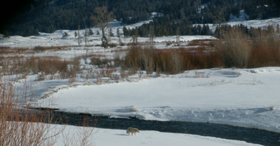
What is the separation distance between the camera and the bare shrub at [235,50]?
1263 cm

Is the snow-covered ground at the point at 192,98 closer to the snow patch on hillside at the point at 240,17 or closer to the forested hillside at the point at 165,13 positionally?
the forested hillside at the point at 165,13

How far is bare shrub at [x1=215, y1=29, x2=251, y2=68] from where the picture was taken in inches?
497

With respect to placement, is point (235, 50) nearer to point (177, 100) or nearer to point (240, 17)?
point (177, 100)

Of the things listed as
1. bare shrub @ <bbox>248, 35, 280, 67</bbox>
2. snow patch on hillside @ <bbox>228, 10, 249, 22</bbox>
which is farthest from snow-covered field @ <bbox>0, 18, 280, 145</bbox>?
snow patch on hillside @ <bbox>228, 10, 249, 22</bbox>

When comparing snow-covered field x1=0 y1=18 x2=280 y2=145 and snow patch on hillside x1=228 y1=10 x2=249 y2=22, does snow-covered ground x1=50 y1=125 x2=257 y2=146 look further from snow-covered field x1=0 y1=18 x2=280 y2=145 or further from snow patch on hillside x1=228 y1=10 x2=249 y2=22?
snow patch on hillside x1=228 y1=10 x2=249 y2=22

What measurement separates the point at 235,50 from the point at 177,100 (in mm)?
6594

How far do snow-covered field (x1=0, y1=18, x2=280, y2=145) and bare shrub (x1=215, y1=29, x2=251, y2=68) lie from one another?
1653 millimetres

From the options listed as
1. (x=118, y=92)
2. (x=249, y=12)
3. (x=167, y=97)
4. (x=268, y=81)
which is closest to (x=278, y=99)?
(x=268, y=81)

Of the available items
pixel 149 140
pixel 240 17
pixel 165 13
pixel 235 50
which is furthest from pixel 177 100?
pixel 165 13

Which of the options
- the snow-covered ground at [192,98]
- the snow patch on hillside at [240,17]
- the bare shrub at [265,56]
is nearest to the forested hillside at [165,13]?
the snow patch on hillside at [240,17]

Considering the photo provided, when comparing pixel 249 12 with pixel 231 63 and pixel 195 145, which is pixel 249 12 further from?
pixel 195 145

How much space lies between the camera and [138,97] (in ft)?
29.2

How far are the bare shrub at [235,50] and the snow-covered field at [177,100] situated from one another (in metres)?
1.65

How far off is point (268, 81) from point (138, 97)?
5408 millimetres
